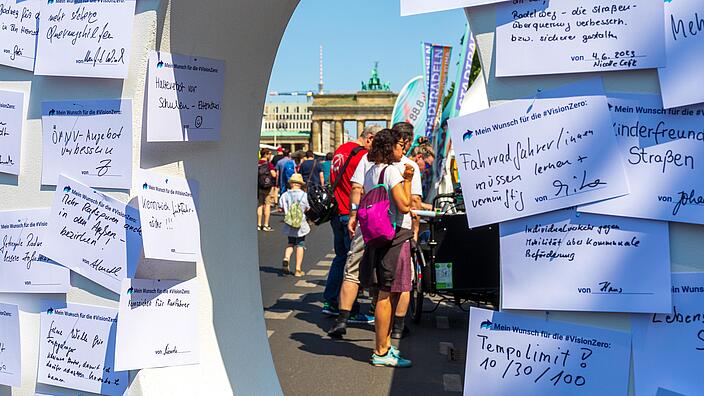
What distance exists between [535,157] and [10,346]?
2051mm

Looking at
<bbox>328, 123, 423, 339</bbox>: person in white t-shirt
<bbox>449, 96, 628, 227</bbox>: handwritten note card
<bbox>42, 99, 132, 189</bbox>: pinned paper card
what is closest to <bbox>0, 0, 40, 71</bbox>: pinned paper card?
<bbox>42, 99, 132, 189</bbox>: pinned paper card

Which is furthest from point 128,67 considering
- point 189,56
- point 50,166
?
point 50,166

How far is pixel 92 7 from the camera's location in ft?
7.87

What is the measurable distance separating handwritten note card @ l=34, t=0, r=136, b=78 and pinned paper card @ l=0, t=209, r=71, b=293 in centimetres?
53

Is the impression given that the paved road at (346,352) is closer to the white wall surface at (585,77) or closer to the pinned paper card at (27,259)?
the pinned paper card at (27,259)

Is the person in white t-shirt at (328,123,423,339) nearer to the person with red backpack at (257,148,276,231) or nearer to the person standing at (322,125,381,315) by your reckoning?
the person standing at (322,125,381,315)

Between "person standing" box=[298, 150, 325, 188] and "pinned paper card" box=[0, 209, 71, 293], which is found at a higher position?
"person standing" box=[298, 150, 325, 188]

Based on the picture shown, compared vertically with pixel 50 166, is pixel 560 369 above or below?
below

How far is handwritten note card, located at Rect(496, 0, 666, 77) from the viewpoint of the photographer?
171 cm

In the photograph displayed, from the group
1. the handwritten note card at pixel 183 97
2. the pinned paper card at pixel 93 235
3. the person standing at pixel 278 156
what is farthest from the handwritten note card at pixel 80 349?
the person standing at pixel 278 156

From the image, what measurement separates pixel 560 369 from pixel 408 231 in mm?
3467

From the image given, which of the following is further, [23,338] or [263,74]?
[263,74]

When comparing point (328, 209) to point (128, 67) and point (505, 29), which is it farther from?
point (505, 29)

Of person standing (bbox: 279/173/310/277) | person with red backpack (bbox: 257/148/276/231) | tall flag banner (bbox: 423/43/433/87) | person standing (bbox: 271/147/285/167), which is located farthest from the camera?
person standing (bbox: 271/147/285/167)
